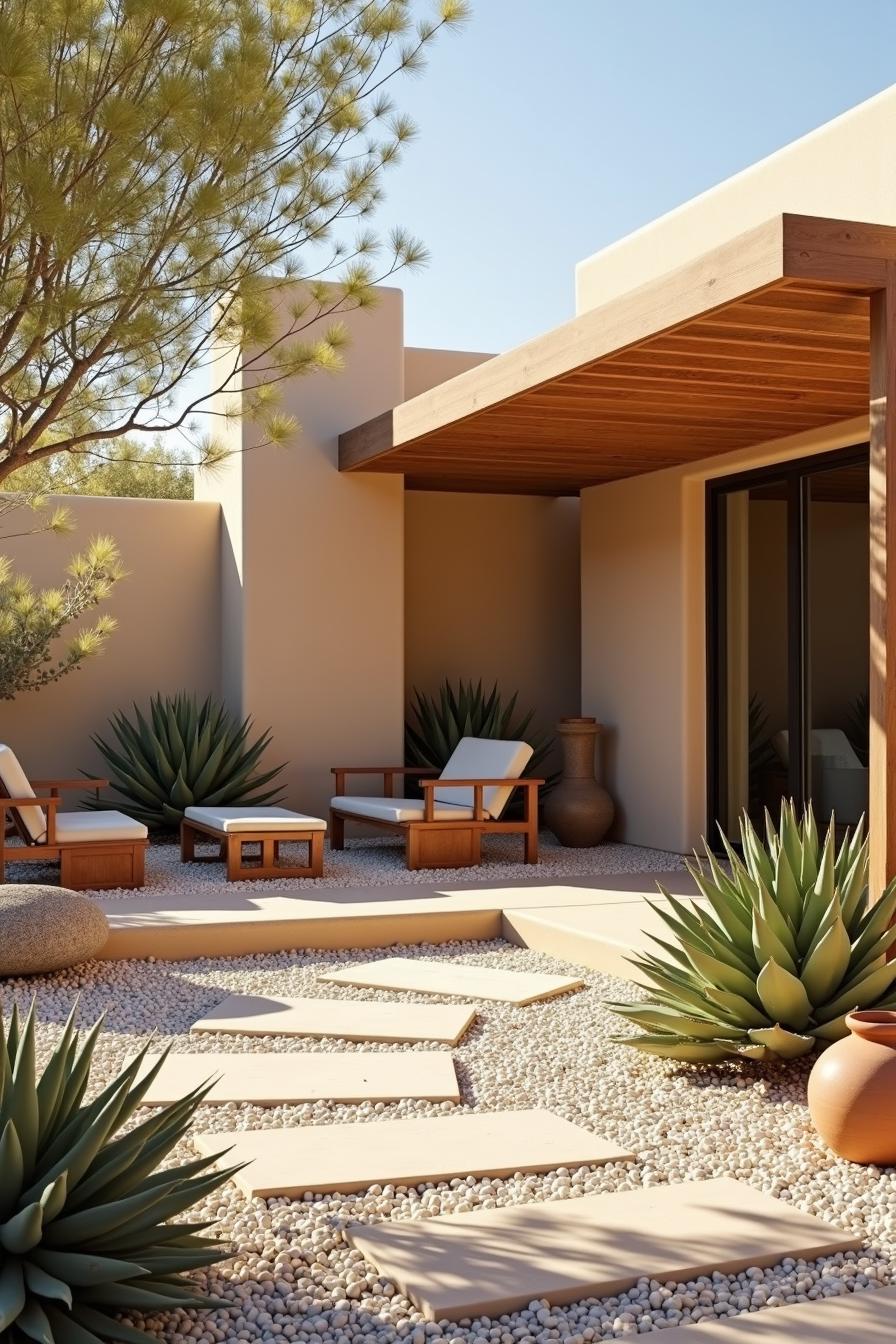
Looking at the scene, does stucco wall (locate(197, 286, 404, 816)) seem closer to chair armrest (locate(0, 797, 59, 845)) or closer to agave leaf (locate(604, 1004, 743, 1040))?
chair armrest (locate(0, 797, 59, 845))

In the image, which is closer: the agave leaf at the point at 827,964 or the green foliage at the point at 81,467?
the agave leaf at the point at 827,964

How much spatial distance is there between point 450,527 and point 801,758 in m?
4.56

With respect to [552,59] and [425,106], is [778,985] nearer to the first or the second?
[425,106]

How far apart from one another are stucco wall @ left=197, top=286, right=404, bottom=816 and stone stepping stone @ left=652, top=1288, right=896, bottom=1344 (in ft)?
25.9

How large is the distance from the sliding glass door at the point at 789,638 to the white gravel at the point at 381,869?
2.76 feet

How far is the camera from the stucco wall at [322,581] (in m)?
10.4

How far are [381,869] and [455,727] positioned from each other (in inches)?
85.7

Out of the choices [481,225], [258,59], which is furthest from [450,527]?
[258,59]

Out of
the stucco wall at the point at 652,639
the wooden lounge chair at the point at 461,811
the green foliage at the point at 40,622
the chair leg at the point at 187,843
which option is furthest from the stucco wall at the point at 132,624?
the stucco wall at the point at 652,639

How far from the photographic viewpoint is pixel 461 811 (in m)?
8.94

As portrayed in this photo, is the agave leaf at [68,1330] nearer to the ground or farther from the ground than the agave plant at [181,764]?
nearer to the ground

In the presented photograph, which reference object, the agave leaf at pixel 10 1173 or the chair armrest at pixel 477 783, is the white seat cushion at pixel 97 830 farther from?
the agave leaf at pixel 10 1173

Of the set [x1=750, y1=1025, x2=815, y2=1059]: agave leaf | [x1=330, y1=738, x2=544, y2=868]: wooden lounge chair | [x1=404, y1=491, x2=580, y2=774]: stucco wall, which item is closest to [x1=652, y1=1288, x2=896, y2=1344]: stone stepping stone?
[x1=750, y1=1025, x2=815, y2=1059]: agave leaf

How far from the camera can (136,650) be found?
10820 mm
